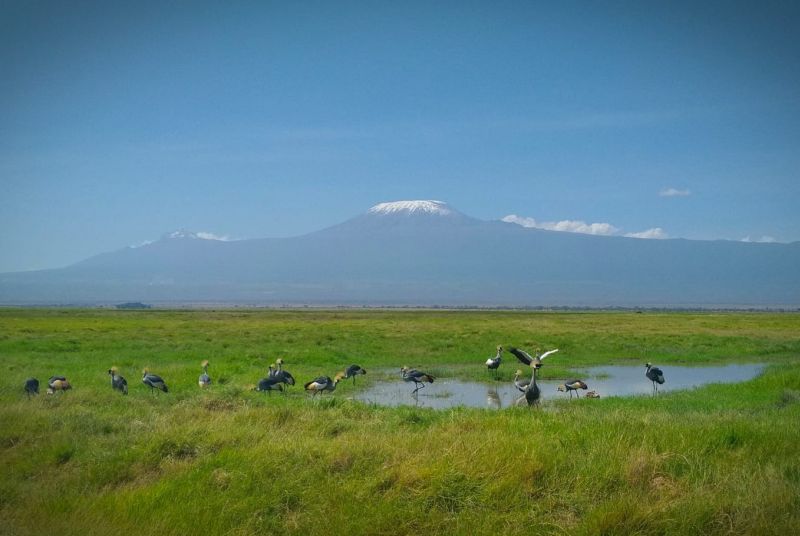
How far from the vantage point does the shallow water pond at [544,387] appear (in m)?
19.0

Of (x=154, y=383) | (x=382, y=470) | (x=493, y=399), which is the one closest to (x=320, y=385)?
(x=154, y=383)

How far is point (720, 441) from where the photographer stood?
9742mm

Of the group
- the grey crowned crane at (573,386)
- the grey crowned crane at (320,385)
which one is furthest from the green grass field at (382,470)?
the grey crowned crane at (573,386)

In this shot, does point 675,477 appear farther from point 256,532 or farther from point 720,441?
point 256,532

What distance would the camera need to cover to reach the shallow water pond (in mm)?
18963

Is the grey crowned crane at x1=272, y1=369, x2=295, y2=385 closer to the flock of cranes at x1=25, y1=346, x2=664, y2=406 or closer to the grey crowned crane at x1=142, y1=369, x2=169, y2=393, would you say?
the flock of cranes at x1=25, y1=346, x2=664, y2=406

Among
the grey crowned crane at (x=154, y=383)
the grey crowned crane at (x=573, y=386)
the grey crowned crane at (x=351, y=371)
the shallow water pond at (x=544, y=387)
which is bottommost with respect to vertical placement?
the shallow water pond at (x=544, y=387)

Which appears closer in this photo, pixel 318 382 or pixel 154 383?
pixel 154 383

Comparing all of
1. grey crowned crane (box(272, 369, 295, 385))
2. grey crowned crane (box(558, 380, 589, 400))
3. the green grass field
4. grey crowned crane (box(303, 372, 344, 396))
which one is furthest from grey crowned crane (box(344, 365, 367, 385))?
the green grass field

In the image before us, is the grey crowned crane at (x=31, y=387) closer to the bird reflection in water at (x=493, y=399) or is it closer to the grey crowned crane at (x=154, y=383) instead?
the grey crowned crane at (x=154, y=383)

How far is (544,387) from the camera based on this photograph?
72.8 feet

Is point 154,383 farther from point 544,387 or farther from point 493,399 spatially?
point 544,387

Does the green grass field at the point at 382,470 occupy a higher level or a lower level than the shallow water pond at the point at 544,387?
higher

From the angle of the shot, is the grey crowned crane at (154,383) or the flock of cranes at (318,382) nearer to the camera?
the flock of cranes at (318,382)
